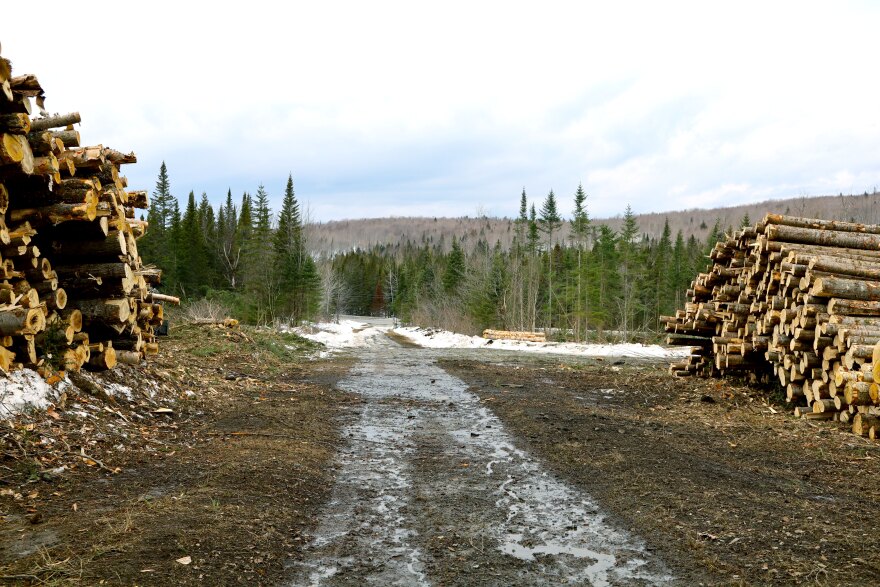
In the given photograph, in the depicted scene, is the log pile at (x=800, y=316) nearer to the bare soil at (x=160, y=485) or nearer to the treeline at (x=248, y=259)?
the bare soil at (x=160, y=485)

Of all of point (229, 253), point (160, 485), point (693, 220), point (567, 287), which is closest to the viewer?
point (160, 485)

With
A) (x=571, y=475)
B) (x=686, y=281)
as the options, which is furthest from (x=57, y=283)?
(x=686, y=281)

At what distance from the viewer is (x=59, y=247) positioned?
8.16 m

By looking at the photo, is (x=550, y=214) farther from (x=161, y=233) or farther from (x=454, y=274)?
(x=161, y=233)

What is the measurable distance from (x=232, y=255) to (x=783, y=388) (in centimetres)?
6490

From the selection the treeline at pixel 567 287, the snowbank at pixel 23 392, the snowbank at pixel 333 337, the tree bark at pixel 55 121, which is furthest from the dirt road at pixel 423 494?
the treeline at pixel 567 287

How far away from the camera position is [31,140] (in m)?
6.89

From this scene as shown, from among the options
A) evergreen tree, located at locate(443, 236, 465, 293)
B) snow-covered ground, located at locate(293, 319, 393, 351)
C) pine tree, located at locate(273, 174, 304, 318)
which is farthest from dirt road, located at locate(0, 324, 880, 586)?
evergreen tree, located at locate(443, 236, 465, 293)

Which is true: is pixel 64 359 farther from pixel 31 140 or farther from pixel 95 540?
pixel 95 540

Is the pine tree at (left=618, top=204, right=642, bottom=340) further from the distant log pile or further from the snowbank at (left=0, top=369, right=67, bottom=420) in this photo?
the snowbank at (left=0, top=369, right=67, bottom=420)

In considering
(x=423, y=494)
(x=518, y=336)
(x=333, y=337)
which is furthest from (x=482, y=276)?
(x=423, y=494)

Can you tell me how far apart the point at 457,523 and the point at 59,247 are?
22.1 ft

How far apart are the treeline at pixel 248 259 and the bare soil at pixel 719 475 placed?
35.5 meters

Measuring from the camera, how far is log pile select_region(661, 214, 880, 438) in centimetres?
842
